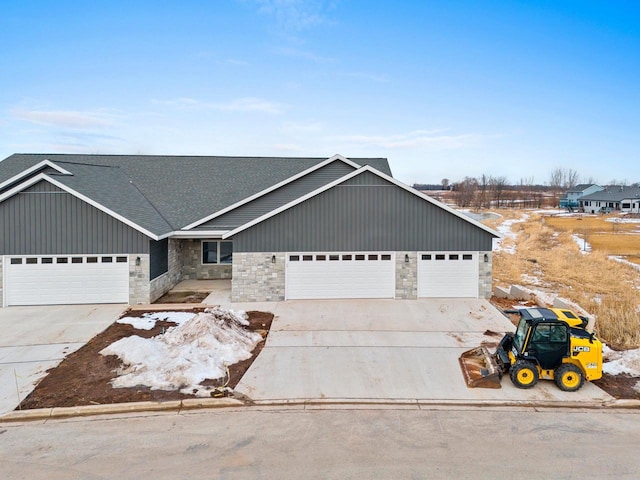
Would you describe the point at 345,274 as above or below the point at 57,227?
below

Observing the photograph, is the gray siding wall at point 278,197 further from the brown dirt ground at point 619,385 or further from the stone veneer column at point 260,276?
the brown dirt ground at point 619,385

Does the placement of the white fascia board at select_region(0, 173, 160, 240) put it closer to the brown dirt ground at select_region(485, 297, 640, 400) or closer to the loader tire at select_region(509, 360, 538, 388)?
the loader tire at select_region(509, 360, 538, 388)

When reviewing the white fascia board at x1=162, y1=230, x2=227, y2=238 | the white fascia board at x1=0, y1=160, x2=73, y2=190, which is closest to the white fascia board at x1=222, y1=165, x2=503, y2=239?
the white fascia board at x1=162, y1=230, x2=227, y2=238

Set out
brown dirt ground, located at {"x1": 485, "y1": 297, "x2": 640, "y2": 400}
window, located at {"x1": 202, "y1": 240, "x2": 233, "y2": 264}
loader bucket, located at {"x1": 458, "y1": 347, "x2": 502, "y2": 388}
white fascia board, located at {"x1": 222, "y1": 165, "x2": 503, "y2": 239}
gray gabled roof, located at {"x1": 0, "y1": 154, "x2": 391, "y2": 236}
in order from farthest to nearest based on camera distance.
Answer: window, located at {"x1": 202, "y1": 240, "x2": 233, "y2": 264}
gray gabled roof, located at {"x1": 0, "y1": 154, "x2": 391, "y2": 236}
white fascia board, located at {"x1": 222, "y1": 165, "x2": 503, "y2": 239}
loader bucket, located at {"x1": 458, "y1": 347, "x2": 502, "y2": 388}
brown dirt ground, located at {"x1": 485, "y1": 297, "x2": 640, "y2": 400}

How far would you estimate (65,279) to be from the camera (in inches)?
643

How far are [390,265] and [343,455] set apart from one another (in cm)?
1090

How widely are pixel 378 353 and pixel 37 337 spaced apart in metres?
9.59

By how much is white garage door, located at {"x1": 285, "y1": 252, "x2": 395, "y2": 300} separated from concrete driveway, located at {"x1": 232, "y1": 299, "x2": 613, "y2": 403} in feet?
1.74

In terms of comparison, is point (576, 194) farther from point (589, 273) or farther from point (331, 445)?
point (331, 445)

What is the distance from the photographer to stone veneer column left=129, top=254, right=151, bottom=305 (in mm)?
16516

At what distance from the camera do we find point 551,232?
48.5 meters

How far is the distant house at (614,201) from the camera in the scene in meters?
82.1

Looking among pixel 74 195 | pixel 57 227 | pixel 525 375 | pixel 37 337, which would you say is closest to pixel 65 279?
pixel 57 227

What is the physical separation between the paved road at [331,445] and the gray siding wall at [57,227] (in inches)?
366
